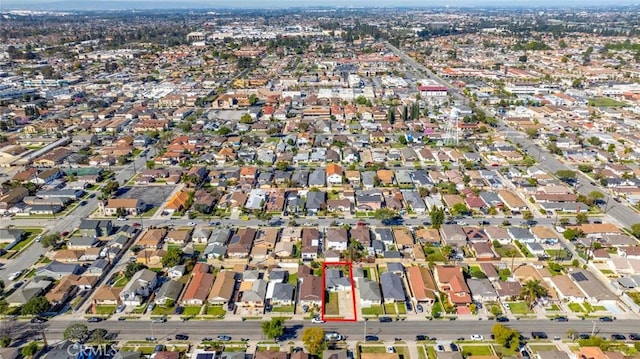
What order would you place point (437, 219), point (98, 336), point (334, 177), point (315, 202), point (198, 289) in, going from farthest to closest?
1. point (334, 177)
2. point (315, 202)
3. point (437, 219)
4. point (198, 289)
5. point (98, 336)

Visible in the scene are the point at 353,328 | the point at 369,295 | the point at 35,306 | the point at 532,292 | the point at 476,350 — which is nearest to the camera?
the point at 476,350

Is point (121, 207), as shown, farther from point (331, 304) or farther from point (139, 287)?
point (331, 304)

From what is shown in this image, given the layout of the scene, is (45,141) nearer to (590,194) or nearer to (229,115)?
(229,115)

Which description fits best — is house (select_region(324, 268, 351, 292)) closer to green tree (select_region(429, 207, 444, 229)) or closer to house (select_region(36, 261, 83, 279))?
green tree (select_region(429, 207, 444, 229))

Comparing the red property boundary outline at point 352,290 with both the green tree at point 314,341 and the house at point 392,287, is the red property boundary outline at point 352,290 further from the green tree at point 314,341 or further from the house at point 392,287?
the green tree at point 314,341

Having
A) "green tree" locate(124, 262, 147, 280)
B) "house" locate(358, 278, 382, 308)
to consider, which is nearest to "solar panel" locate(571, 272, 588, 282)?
"house" locate(358, 278, 382, 308)

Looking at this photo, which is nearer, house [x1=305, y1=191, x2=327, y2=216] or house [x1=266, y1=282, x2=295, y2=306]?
house [x1=266, y1=282, x2=295, y2=306]

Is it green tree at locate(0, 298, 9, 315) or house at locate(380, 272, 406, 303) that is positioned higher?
house at locate(380, 272, 406, 303)

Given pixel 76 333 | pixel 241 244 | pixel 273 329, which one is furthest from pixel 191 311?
pixel 241 244
